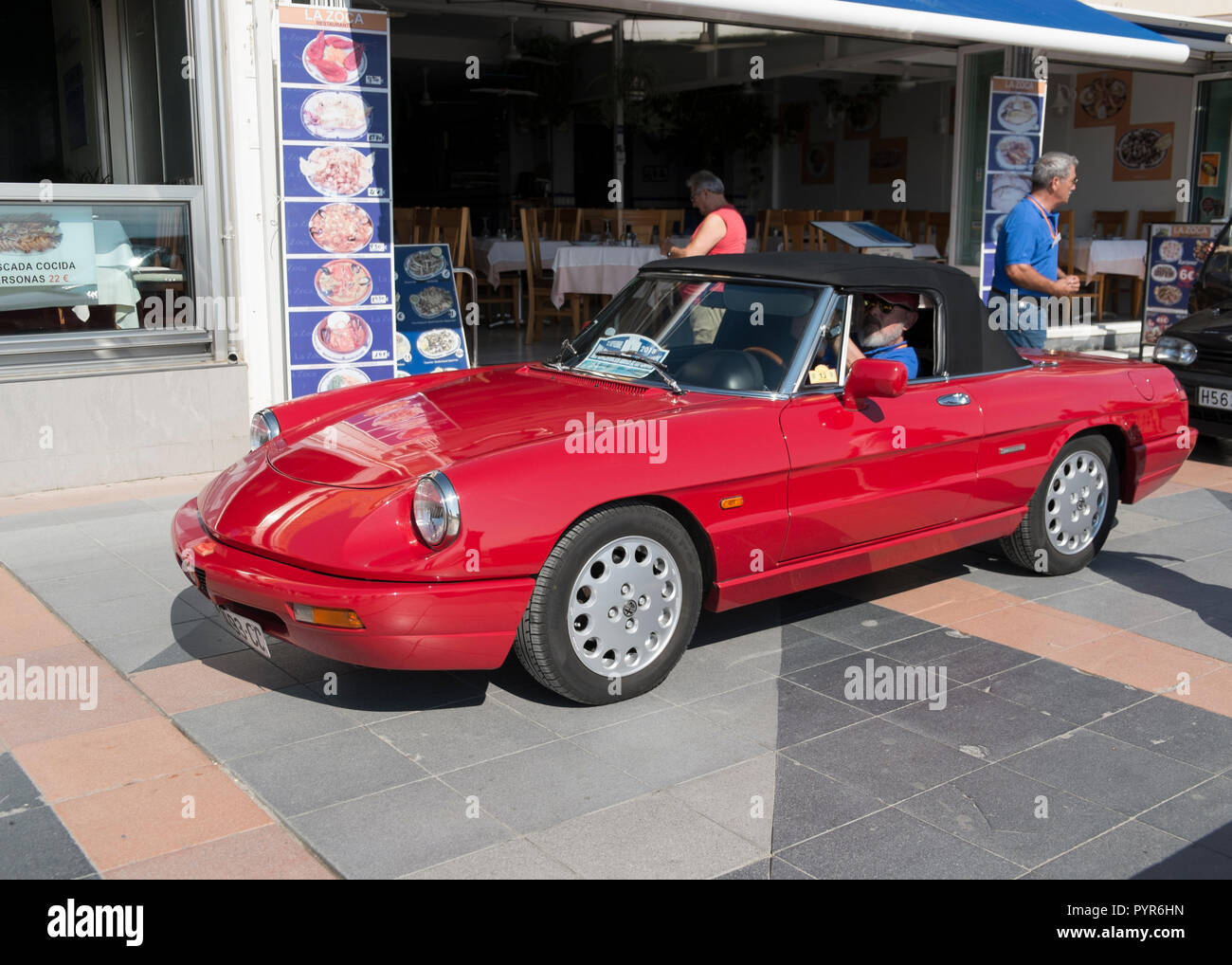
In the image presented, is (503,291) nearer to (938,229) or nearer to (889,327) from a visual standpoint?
(938,229)

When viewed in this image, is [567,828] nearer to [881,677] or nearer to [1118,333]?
[881,677]

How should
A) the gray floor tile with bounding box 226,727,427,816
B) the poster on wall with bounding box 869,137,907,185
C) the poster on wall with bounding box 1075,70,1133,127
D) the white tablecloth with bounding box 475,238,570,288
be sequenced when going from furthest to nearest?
the poster on wall with bounding box 869,137,907,185 < the poster on wall with bounding box 1075,70,1133,127 < the white tablecloth with bounding box 475,238,570,288 < the gray floor tile with bounding box 226,727,427,816

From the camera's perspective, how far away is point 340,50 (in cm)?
730

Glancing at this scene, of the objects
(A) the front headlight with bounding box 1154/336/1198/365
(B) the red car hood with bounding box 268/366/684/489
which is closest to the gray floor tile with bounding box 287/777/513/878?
(B) the red car hood with bounding box 268/366/684/489

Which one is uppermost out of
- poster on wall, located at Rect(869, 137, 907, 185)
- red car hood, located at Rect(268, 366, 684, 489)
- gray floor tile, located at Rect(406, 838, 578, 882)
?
poster on wall, located at Rect(869, 137, 907, 185)

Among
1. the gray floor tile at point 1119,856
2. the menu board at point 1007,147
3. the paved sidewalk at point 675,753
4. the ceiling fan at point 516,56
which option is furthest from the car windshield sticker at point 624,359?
the ceiling fan at point 516,56

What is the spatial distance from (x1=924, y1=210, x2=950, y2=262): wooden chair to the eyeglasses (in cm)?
1140

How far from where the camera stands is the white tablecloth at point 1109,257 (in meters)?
14.5

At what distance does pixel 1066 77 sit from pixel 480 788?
59.2 feet

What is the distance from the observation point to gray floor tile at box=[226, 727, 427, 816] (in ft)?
11.2

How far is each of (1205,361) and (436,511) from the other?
6687 millimetres

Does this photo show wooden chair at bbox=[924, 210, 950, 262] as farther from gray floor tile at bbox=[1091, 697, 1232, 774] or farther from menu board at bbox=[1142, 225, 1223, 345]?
gray floor tile at bbox=[1091, 697, 1232, 774]

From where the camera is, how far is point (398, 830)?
3.22 m
